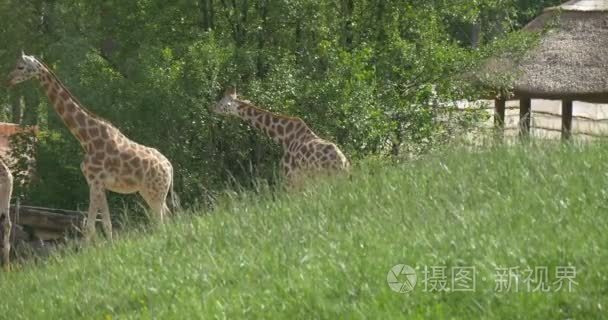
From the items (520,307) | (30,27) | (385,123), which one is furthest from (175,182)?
(520,307)

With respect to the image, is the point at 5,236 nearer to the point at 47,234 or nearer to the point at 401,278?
the point at 47,234

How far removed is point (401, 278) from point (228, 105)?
7.62m

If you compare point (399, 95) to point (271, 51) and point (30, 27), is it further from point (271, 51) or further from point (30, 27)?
point (30, 27)

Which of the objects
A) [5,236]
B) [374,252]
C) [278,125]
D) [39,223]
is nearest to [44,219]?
[39,223]

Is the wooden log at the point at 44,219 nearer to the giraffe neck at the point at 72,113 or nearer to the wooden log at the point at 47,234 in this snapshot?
the wooden log at the point at 47,234

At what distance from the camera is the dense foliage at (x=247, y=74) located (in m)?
16.2

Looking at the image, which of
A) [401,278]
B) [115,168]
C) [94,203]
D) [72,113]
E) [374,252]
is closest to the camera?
[401,278]

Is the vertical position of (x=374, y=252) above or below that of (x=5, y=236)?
above

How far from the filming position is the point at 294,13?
17.4m

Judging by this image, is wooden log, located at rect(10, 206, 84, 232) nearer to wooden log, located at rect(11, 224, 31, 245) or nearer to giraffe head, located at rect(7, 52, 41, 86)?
wooden log, located at rect(11, 224, 31, 245)

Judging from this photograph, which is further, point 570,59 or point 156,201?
point 570,59

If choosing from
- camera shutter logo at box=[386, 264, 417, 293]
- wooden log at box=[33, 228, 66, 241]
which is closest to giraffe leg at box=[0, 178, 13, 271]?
wooden log at box=[33, 228, 66, 241]

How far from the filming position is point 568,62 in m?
23.2

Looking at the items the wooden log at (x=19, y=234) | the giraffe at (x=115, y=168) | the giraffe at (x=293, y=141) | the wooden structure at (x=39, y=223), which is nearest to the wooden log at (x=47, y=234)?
the wooden structure at (x=39, y=223)
